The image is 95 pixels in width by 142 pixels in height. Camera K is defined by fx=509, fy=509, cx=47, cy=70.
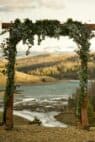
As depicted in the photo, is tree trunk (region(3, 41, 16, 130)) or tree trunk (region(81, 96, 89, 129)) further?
tree trunk (region(81, 96, 89, 129))

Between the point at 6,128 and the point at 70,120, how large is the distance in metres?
28.7

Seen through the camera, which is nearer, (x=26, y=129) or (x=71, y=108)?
(x=26, y=129)

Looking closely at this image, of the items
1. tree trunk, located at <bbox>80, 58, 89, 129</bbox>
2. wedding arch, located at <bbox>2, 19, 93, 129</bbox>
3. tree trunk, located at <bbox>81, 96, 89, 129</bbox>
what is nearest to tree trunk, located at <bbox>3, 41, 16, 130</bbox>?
wedding arch, located at <bbox>2, 19, 93, 129</bbox>

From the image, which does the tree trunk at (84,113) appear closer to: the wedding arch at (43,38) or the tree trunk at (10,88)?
the wedding arch at (43,38)

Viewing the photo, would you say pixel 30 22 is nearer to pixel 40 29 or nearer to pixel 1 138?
pixel 40 29

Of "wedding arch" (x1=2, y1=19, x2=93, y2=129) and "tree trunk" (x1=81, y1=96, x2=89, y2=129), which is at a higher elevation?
"wedding arch" (x1=2, y1=19, x2=93, y2=129)

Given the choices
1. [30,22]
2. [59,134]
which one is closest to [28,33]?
[30,22]

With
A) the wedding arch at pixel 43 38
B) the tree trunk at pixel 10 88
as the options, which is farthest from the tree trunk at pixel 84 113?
the tree trunk at pixel 10 88

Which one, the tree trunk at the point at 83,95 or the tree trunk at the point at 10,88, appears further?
the tree trunk at the point at 83,95

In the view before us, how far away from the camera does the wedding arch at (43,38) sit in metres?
26.9

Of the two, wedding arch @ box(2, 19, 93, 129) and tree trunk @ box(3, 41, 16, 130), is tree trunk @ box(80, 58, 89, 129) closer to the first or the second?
wedding arch @ box(2, 19, 93, 129)

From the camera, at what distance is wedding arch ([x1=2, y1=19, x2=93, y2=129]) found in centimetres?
2686

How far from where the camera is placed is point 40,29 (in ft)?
88.9

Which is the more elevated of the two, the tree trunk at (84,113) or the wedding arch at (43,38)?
the wedding arch at (43,38)
